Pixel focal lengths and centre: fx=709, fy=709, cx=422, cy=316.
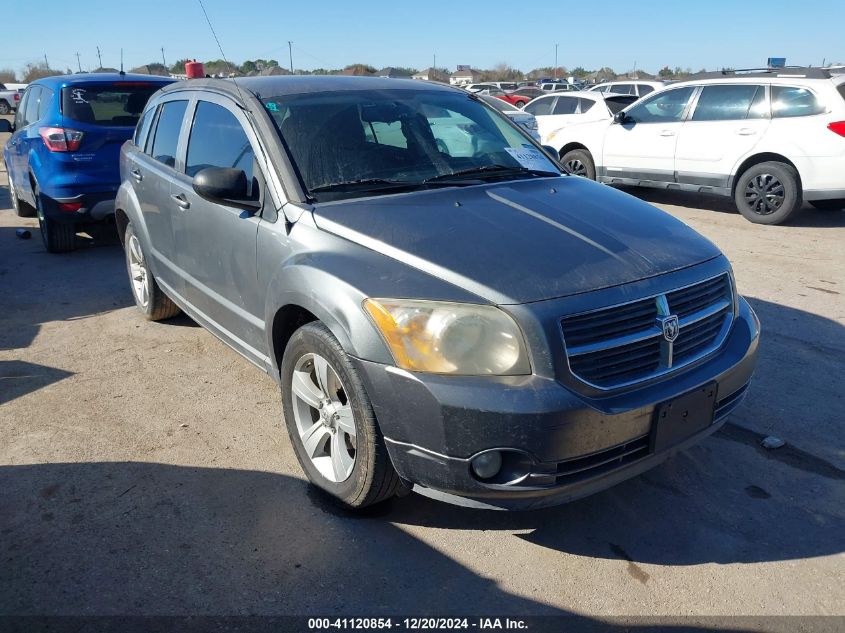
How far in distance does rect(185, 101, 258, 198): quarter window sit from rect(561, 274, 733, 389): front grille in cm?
180

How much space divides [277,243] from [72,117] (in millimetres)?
5134

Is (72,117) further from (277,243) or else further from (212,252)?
(277,243)

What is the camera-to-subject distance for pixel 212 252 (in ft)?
12.7

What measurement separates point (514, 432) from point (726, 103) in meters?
8.30

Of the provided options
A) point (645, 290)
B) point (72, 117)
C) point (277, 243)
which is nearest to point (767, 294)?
point (645, 290)

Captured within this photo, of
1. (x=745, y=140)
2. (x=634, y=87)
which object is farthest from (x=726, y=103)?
(x=634, y=87)

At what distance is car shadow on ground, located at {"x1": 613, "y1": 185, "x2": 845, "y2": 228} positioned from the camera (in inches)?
353

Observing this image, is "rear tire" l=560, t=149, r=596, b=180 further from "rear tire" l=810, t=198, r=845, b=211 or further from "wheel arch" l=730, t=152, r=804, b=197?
"rear tire" l=810, t=198, r=845, b=211

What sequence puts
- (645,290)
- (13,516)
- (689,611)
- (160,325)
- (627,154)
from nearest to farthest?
(689,611)
(645,290)
(13,516)
(160,325)
(627,154)

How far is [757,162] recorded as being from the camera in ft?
29.2

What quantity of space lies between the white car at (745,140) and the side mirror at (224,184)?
5493 mm

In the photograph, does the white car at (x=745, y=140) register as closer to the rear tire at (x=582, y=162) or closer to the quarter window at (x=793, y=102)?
the quarter window at (x=793, y=102)

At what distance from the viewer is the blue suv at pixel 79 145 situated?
7094 millimetres

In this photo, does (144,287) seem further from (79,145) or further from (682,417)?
(682,417)
